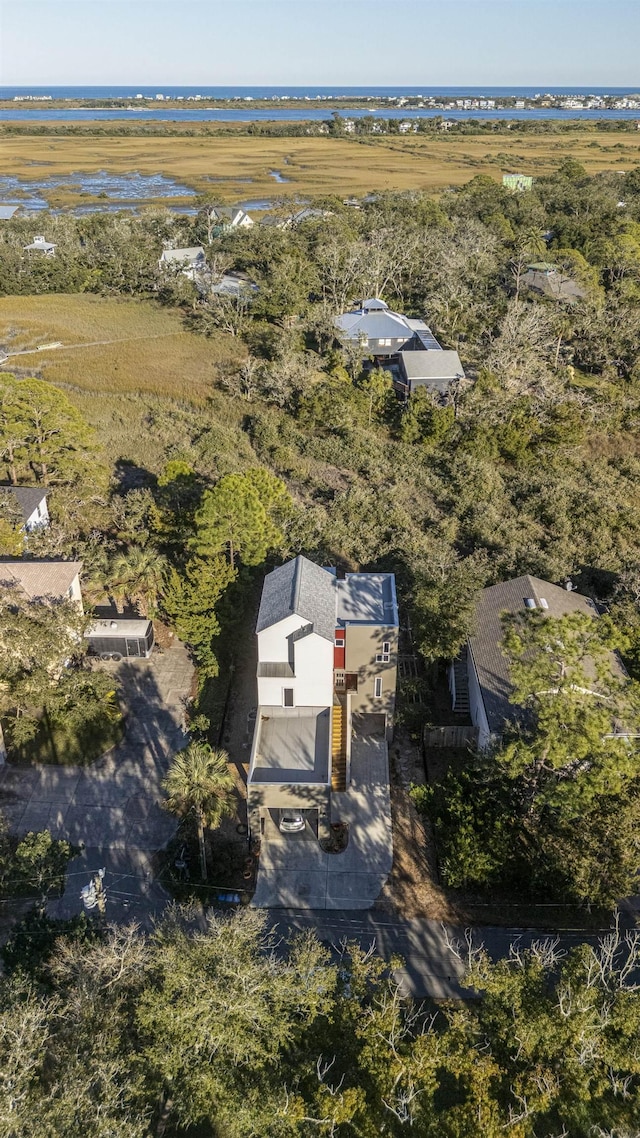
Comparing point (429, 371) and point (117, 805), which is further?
point (429, 371)

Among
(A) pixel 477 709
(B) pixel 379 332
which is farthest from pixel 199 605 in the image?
(B) pixel 379 332

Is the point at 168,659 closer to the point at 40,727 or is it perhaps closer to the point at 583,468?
the point at 40,727

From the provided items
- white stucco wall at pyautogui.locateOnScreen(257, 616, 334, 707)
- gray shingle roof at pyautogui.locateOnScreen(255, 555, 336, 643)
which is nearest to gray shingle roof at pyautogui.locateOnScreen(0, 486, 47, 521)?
gray shingle roof at pyautogui.locateOnScreen(255, 555, 336, 643)

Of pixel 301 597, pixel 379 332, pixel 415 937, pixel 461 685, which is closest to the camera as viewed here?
pixel 415 937

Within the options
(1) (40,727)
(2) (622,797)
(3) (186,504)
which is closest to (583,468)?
(3) (186,504)

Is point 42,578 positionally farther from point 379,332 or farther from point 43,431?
point 379,332

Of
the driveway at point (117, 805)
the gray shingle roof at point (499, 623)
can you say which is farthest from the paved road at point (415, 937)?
the gray shingle roof at point (499, 623)

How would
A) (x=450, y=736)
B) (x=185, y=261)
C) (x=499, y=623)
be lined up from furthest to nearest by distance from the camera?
(x=185, y=261), (x=499, y=623), (x=450, y=736)
